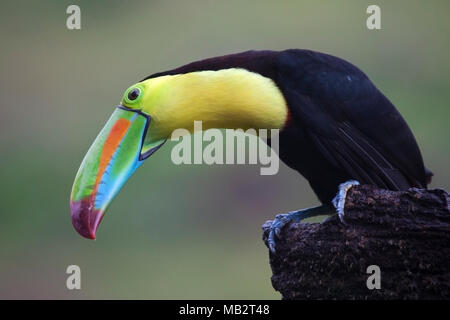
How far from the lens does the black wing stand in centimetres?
305

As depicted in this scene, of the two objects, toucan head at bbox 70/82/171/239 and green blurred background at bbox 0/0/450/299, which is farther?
green blurred background at bbox 0/0/450/299

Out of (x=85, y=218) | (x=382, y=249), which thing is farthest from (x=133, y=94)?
(x=382, y=249)

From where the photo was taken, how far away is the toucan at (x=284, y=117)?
3049 millimetres

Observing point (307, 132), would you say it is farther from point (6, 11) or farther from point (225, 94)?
point (6, 11)

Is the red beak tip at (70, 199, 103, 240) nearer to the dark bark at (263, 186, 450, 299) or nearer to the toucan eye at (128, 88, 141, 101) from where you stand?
the toucan eye at (128, 88, 141, 101)

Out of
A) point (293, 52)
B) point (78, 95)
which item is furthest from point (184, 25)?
point (293, 52)

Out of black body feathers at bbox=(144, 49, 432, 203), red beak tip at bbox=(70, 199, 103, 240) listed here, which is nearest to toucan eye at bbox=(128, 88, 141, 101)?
black body feathers at bbox=(144, 49, 432, 203)

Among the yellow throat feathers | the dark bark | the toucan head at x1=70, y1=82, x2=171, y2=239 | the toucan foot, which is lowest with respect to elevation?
the dark bark

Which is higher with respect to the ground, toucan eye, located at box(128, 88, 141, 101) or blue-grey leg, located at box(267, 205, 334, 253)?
toucan eye, located at box(128, 88, 141, 101)

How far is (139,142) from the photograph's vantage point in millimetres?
3072

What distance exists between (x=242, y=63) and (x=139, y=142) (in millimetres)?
505

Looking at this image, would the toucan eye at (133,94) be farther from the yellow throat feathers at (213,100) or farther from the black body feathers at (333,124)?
the black body feathers at (333,124)

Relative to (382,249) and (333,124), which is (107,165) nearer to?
(333,124)

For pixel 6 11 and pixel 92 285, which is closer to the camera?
pixel 92 285
